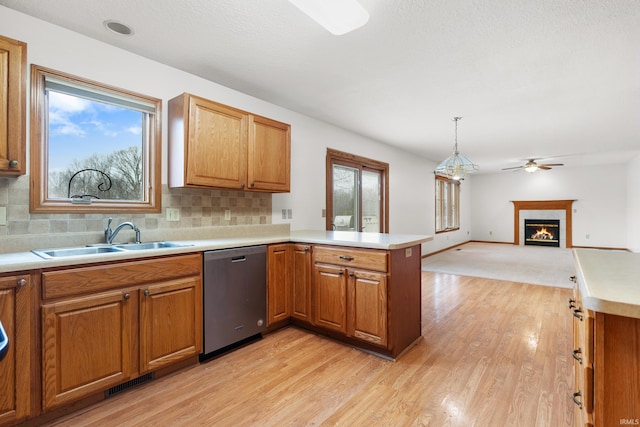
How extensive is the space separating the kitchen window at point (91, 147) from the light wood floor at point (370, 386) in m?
1.39

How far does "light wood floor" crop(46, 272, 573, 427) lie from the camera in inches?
66.8

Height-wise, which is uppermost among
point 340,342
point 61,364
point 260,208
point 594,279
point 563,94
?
point 563,94

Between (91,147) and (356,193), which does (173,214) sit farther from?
(356,193)

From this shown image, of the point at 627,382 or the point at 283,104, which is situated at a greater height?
the point at 283,104

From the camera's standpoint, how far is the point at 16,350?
4.93 feet

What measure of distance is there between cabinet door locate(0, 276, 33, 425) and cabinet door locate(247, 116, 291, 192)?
1.72 m

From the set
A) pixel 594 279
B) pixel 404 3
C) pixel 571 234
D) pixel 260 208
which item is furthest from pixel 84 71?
pixel 571 234

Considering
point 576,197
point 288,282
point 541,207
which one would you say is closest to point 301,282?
point 288,282

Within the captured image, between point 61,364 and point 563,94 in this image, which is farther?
point 563,94

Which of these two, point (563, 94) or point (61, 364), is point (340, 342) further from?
point (563, 94)

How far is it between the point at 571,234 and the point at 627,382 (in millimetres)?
A: 10058

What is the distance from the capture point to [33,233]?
1.97 m

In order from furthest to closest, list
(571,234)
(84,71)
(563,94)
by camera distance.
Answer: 1. (571,234)
2. (563,94)
3. (84,71)

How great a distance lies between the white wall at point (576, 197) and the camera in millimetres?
8086
